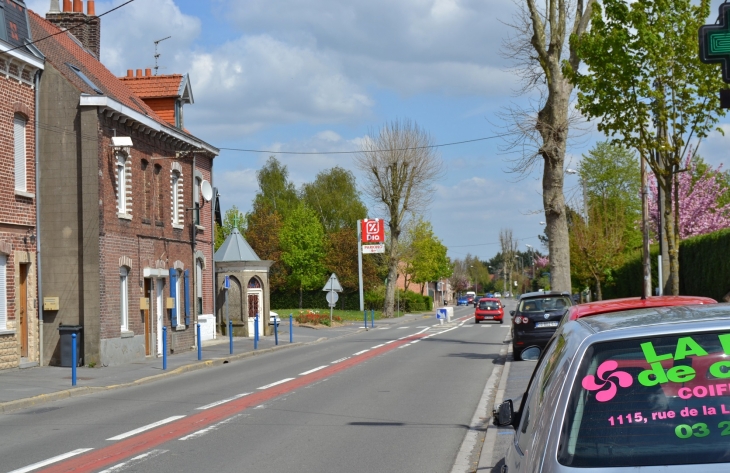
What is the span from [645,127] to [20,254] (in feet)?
49.0

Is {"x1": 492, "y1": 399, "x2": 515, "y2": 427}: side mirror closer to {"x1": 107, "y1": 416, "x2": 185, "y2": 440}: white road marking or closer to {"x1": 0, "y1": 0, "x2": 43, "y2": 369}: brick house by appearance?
{"x1": 107, "y1": 416, "x2": 185, "y2": 440}: white road marking

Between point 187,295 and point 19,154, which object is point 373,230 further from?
point 19,154

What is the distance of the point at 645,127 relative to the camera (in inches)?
765

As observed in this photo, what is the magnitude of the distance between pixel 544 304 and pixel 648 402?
18.7 metres

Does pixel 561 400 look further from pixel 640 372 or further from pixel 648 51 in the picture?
pixel 648 51

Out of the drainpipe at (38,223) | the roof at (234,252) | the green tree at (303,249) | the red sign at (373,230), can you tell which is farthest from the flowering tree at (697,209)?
the green tree at (303,249)

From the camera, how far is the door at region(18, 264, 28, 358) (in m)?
22.1

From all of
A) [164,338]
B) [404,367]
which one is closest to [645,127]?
[404,367]

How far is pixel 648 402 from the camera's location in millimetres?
3291

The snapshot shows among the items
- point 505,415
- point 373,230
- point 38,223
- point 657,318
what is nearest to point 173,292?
point 38,223

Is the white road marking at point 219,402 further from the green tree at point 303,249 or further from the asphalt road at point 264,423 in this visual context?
the green tree at point 303,249

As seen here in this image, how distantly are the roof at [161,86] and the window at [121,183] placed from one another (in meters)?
8.01

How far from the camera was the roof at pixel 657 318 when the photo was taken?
11.3 ft

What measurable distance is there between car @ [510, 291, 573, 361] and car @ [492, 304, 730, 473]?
705 inches
